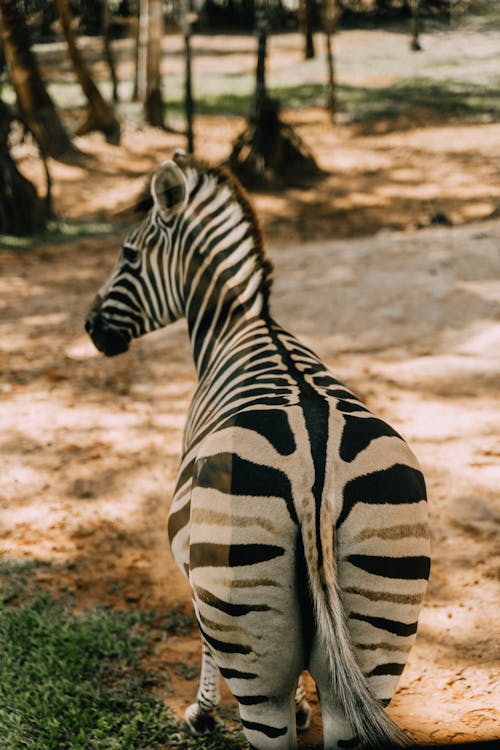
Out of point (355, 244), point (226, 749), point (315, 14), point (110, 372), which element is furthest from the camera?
point (315, 14)

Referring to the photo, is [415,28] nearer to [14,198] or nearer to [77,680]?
[14,198]

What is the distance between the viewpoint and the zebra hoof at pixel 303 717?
3.03m

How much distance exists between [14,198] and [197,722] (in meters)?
9.06

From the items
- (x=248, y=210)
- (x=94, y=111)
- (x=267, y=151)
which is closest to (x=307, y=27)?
(x=94, y=111)

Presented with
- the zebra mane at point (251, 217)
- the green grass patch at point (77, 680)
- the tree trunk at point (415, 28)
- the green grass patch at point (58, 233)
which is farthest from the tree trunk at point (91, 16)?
the green grass patch at point (77, 680)

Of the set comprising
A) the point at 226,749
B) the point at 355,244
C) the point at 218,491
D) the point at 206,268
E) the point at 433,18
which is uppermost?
the point at 433,18

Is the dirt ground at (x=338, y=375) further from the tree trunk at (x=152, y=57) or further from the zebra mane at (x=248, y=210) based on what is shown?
the tree trunk at (x=152, y=57)

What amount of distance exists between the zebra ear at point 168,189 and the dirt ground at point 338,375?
1.83 ft

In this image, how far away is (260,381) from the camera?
2568 millimetres

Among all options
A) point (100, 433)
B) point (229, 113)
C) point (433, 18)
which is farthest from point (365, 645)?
point (229, 113)

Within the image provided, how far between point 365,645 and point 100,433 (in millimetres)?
3774

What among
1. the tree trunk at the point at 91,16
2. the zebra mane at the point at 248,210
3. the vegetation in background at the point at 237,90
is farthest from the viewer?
Answer: the tree trunk at the point at 91,16

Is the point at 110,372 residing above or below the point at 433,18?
below

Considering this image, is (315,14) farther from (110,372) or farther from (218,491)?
(218,491)
